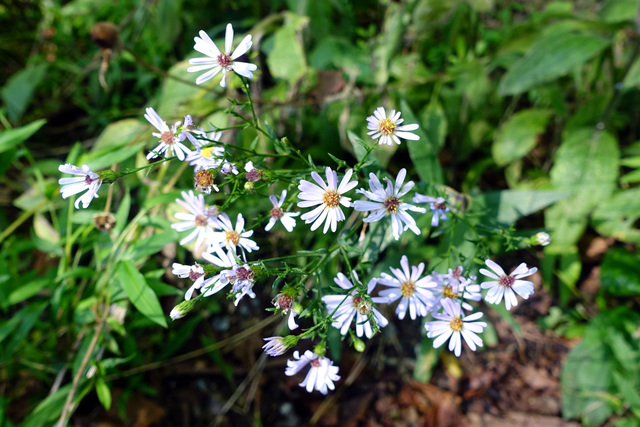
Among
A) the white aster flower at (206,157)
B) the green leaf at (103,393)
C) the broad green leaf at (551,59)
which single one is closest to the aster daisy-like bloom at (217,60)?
the white aster flower at (206,157)

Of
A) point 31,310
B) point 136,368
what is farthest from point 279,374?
point 31,310

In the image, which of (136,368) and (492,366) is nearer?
(136,368)

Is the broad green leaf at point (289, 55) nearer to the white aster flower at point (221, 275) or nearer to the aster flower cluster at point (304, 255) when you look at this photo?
the aster flower cluster at point (304, 255)

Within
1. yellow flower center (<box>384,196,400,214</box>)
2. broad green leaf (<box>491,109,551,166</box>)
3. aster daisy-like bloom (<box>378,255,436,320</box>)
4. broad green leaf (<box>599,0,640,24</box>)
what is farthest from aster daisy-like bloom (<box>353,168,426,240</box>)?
broad green leaf (<box>599,0,640,24</box>)

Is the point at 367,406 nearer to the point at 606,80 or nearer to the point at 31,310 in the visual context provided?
the point at 31,310

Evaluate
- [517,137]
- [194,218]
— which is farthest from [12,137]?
[517,137]

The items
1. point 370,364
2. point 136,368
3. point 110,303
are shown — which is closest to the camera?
point 110,303
